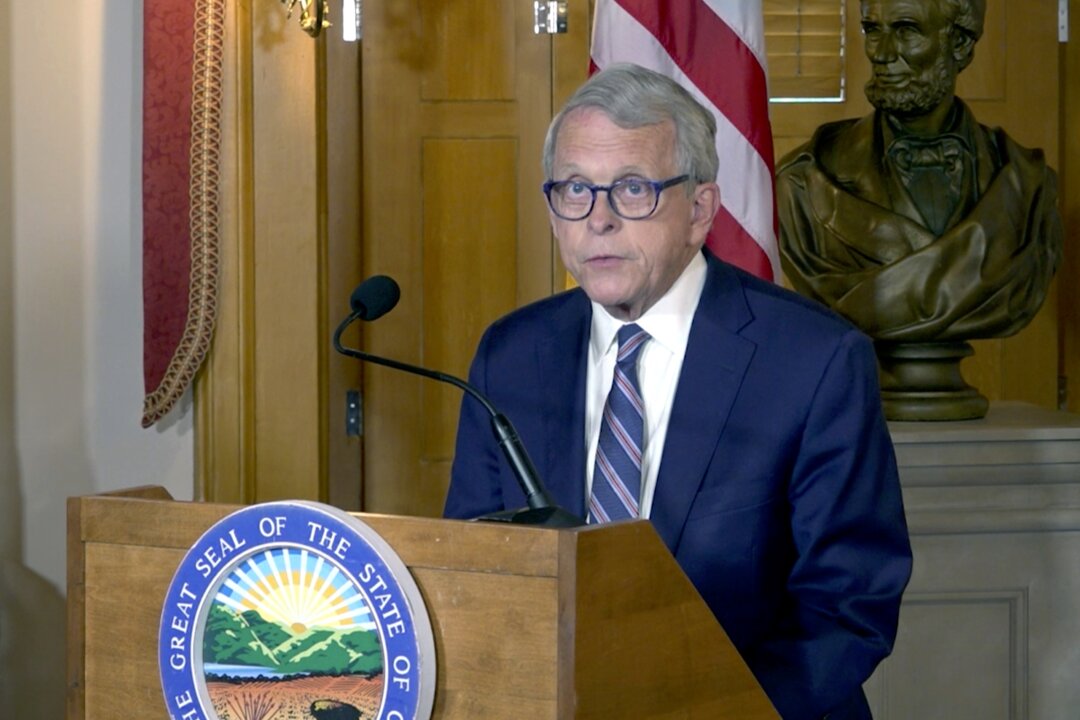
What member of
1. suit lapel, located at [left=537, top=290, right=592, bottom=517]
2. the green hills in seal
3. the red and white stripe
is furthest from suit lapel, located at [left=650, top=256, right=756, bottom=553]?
the red and white stripe

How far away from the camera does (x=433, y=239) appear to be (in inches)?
174

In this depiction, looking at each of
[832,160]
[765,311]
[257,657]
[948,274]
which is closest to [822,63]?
[832,160]

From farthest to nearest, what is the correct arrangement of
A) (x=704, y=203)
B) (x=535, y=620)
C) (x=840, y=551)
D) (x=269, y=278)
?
1. (x=269, y=278)
2. (x=704, y=203)
3. (x=840, y=551)
4. (x=535, y=620)

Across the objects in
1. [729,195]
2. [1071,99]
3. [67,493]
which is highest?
A: [1071,99]

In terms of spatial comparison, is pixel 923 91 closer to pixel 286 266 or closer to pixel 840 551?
pixel 286 266

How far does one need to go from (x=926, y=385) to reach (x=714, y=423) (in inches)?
67.2

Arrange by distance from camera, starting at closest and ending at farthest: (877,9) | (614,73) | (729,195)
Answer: (614,73) → (729,195) → (877,9)

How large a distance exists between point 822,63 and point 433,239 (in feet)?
3.92

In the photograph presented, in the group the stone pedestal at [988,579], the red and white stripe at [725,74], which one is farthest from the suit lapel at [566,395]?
the stone pedestal at [988,579]

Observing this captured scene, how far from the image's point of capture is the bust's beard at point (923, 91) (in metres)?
3.18

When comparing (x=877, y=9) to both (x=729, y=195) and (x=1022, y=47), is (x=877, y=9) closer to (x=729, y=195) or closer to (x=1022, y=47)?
(x=729, y=195)

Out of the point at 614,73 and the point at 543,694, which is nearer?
the point at 543,694

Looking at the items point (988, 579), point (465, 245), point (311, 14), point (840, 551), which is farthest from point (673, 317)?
point (465, 245)

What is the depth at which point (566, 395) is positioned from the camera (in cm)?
187
